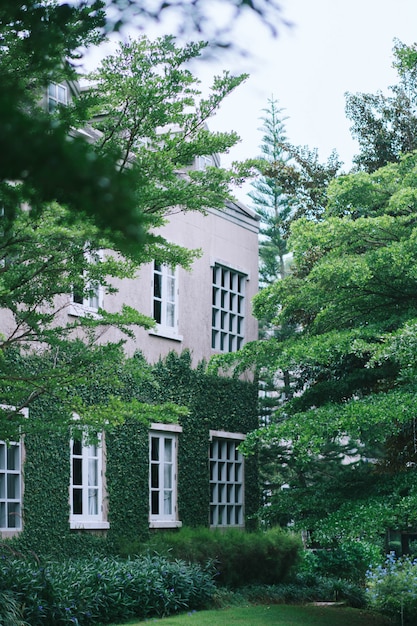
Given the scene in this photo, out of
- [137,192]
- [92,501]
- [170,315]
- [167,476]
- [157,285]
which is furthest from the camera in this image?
[170,315]

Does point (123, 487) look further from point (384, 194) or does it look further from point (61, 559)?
point (384, 194)

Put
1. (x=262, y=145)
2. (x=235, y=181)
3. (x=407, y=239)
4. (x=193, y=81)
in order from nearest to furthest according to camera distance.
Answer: (x=193, y=81) < (x=235, y=181) < (x=407, y=239) < (x=262, y=145)

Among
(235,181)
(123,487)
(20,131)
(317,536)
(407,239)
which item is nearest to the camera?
(20,131)

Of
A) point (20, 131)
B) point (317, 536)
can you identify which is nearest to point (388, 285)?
point (317, 536)

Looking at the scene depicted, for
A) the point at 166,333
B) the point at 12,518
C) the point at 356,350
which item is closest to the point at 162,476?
the point at 166,333

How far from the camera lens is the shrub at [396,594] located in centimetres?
1129

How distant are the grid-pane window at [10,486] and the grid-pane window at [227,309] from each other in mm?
5781

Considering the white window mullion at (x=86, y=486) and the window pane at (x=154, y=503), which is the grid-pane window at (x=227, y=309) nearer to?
the window pane at (x=154, y=503)

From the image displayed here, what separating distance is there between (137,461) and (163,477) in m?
0.94

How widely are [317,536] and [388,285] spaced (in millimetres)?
3687

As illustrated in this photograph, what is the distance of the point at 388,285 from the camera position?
12781mm

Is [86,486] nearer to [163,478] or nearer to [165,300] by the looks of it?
[163,478]

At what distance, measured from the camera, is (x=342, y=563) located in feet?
52.1

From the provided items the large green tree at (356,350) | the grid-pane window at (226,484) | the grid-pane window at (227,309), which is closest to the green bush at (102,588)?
the large green tree at (356,350)
